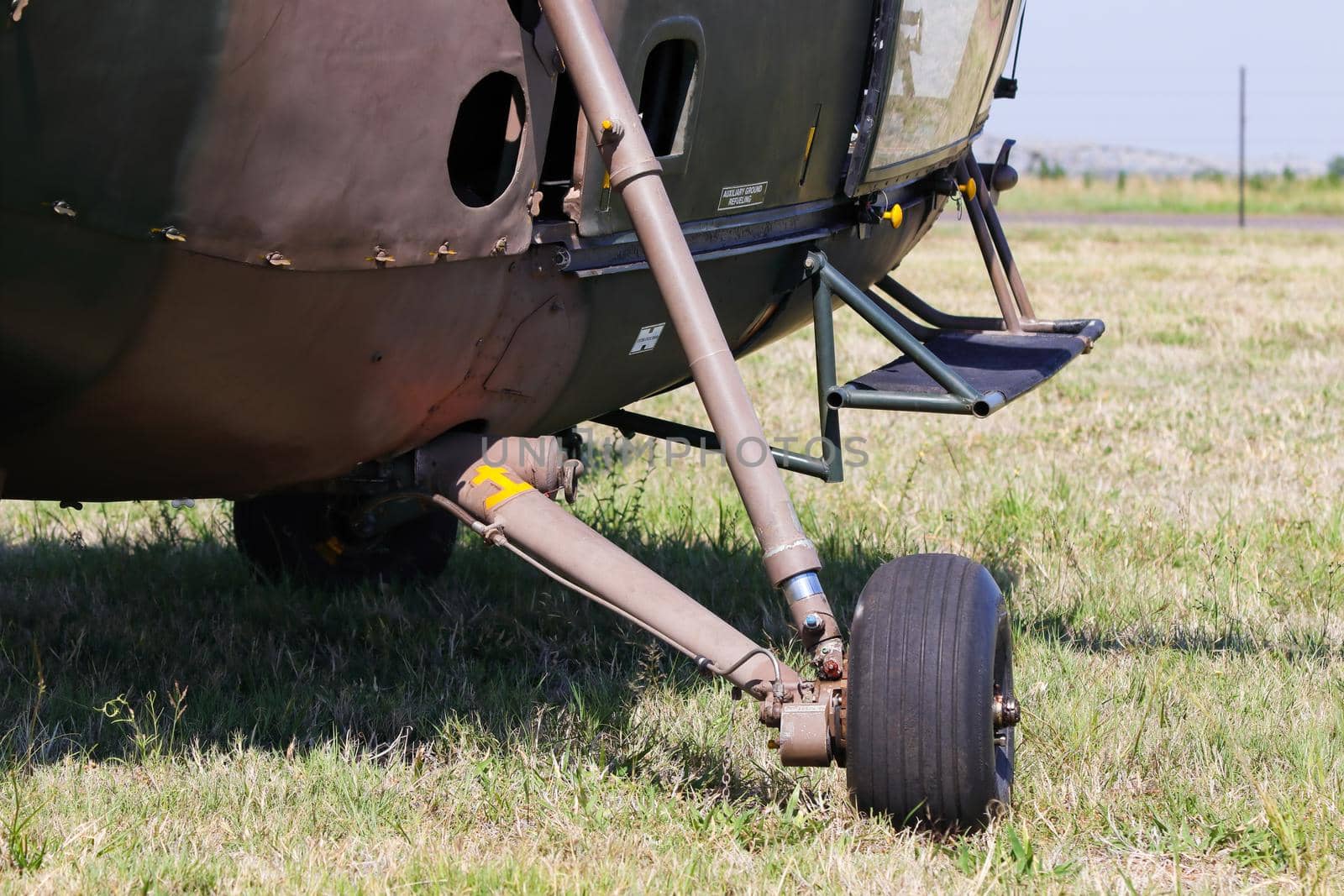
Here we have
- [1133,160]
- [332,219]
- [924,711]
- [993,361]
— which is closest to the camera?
[332,219]

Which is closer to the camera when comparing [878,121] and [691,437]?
[878,121]

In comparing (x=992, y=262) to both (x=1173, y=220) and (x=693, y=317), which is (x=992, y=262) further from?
(x=1173, y=220)

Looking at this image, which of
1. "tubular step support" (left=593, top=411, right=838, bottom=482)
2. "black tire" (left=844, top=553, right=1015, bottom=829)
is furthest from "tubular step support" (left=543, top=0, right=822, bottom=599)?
"tubular step support" (left=593, top=411, right=838, bottom=482)

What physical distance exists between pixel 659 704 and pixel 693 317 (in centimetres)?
125

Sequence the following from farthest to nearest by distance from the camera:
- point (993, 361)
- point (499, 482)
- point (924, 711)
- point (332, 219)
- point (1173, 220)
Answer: point (1173, 220)
point (993, 361)
point (499, 482)
point (924, 711)
point (332, 219)

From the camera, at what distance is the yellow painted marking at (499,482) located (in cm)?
317

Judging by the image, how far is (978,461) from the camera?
708cm

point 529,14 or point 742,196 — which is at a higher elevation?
point 529,14

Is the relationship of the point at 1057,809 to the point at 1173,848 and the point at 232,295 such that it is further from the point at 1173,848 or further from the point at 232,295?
the point at 232,295

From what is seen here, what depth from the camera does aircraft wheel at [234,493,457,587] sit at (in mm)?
4969

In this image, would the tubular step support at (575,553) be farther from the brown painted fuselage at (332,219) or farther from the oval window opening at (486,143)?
the oval window opening at (486,143)

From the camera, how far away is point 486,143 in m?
3.17

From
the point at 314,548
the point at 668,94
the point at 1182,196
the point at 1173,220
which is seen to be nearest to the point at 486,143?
the point at 668,94

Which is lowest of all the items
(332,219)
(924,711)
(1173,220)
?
(924,711)
